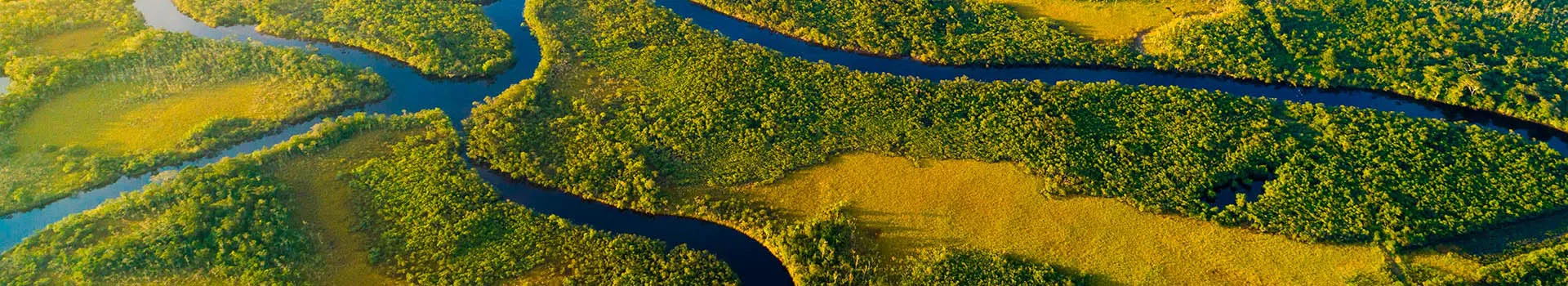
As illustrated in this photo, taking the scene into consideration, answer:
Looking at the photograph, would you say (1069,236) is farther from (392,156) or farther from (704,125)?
(392,156)

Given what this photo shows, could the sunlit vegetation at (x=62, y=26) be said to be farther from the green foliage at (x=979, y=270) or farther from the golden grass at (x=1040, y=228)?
→ the green foliage at (x=979, y=270)

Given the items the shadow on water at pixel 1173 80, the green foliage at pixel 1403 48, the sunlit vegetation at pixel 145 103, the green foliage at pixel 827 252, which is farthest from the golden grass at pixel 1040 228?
the sunlit vegetation at pixel 145 103

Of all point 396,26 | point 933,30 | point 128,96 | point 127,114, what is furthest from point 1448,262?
point 128,96

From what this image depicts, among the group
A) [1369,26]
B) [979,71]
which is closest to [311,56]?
[979,71]

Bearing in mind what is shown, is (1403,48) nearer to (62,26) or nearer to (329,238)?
(329,238)

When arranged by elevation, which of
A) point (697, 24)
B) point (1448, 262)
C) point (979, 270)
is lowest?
point (1448, 262)
